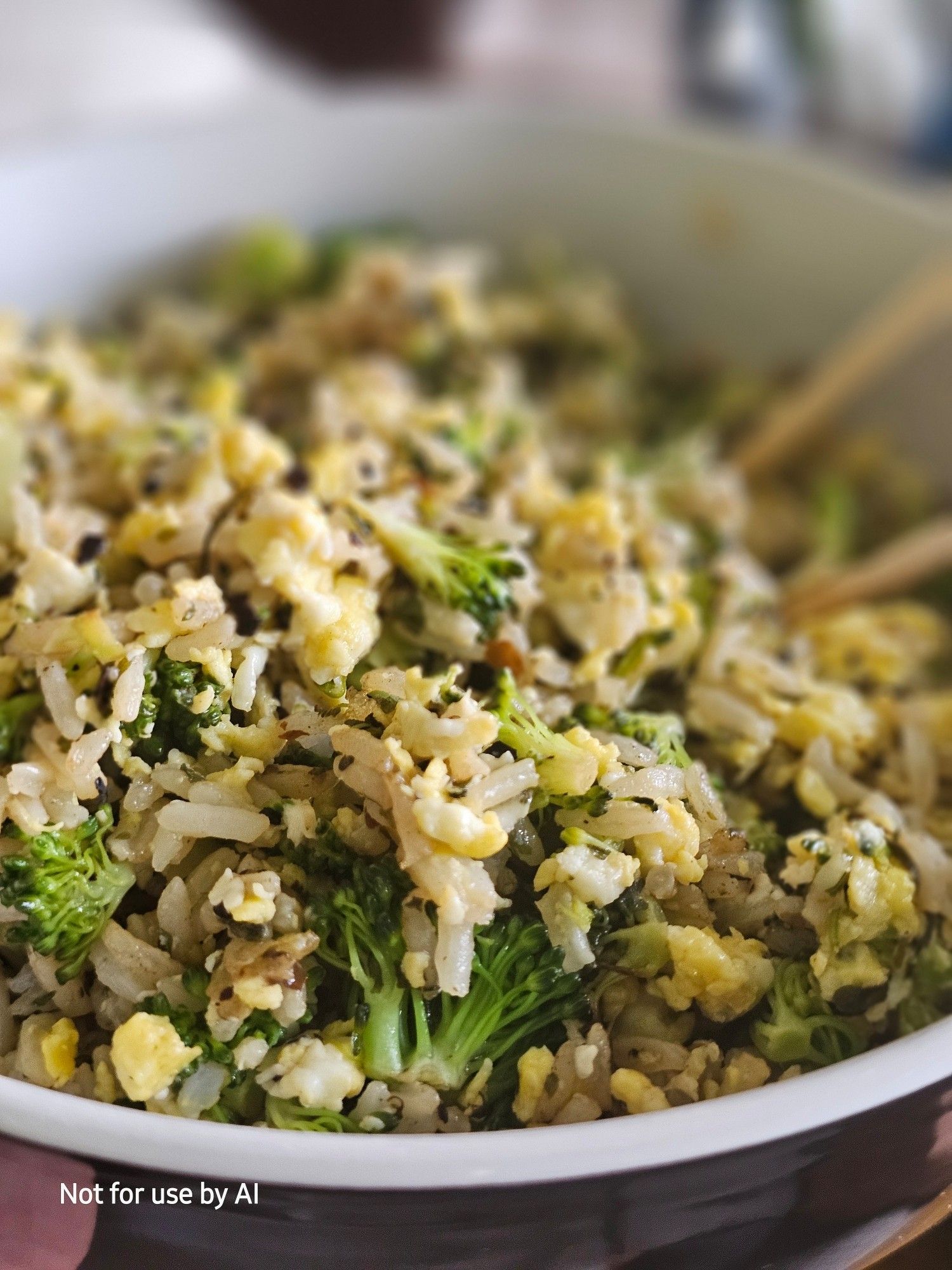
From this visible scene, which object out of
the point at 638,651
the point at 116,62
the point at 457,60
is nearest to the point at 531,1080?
the point at 638,651

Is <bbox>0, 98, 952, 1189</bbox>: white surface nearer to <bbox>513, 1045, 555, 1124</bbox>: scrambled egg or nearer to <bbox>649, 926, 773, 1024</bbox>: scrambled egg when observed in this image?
<bbox>649, 926, 773, 1024</bbox>: scrambled egg

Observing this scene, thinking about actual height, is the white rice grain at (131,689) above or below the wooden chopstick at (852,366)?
below

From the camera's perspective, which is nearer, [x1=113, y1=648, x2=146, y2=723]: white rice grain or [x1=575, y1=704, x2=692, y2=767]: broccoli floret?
[x1=113, y1=648, x2=146, y2=723]: white rice grain

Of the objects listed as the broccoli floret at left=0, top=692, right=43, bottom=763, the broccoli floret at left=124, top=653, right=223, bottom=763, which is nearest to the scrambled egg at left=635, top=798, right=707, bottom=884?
the broccoli floret at left=124, top=653, right=223, bottom=763

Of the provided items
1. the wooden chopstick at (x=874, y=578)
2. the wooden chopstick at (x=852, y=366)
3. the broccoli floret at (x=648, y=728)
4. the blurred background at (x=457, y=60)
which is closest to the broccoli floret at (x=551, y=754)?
the broccoli floret at (x=648, y=728)

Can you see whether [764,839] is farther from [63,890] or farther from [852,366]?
[852,366]

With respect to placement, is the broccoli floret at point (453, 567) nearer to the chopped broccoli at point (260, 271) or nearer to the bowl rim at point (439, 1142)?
the bowl rim at point (439, 1142)
